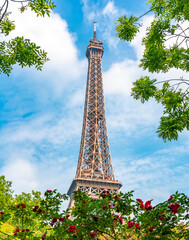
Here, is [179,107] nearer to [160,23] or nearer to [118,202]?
[160,23]

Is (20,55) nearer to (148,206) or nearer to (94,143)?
(148,206)

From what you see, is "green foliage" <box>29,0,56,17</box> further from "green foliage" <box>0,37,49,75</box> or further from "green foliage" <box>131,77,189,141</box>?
"green foliage" <box>131,77,189,141</box>

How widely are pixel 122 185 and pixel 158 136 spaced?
40.0m

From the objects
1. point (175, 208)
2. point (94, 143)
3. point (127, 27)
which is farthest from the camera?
point (94, 143)

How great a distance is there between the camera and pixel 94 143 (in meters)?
55.2

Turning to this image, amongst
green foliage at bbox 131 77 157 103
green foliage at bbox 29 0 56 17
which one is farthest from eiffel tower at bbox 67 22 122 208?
green foliage at bbox 29 0 56 17

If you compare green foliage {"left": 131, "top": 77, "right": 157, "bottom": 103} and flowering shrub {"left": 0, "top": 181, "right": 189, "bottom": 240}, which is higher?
green foliage {"left": 131, "top": 77, "right": 157, "bottom": 103}

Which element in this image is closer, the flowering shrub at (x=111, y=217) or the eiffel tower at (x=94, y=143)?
the flowering shrub at (x=111, y=217)

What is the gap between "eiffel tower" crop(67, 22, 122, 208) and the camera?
45.7m

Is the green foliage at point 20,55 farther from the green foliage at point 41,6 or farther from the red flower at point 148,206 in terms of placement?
the red flower at point 148,206

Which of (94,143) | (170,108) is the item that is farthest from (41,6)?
(94,143)

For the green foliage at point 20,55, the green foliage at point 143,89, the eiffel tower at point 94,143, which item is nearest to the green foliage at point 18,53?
the green foliage at point 20,55

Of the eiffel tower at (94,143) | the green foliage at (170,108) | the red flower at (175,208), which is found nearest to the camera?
the red flower at (175,208)

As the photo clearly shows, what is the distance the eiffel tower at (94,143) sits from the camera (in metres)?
45.7
